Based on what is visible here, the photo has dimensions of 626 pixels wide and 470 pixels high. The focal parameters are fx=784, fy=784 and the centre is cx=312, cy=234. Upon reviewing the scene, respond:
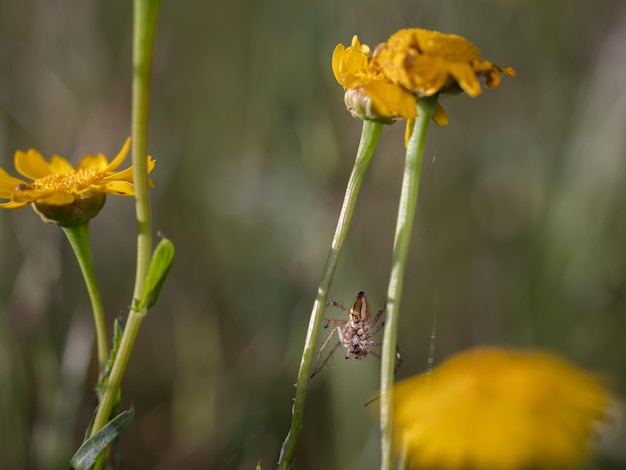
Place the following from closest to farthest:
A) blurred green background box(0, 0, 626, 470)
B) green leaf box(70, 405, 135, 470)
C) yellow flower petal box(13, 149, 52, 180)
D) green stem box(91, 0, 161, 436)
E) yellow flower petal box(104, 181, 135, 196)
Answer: green stem box(91, 0, 161, 436), green leaf box(70, 405, 135, 470), yellow flower petal box(104, 181, 135, 196), yellow flower petal box(13, 149, 52, 180), blurred green background box(0, 0, 626, 470)

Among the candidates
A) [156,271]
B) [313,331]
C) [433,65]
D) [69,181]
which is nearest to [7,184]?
[69,181]

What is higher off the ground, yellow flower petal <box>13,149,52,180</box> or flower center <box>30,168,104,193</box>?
yellow flower petal <box>13,149,52,180</box>

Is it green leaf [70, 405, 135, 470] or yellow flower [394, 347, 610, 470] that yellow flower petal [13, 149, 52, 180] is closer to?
green leaf [70, 405, 135, 470]

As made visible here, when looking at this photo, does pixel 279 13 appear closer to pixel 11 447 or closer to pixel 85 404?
pixel 85 404

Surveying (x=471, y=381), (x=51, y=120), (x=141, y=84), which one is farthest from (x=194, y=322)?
(x=141, y=84)

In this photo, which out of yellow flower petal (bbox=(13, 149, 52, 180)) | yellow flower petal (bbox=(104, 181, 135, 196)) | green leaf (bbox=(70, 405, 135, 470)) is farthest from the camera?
yellow flower petal (bbox=(13, 149, 52, 180))

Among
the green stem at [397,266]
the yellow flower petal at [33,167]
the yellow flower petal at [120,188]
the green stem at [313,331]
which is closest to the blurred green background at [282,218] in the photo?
the yellow flower petal at [33,167]

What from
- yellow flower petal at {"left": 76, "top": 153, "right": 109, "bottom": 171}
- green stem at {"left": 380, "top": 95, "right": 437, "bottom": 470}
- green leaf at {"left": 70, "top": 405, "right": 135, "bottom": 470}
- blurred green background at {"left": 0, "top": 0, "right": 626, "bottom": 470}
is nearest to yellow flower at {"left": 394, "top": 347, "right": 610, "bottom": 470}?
green stem at {"left": 380, "top": 95, "right": 437, "bottom": 470}
